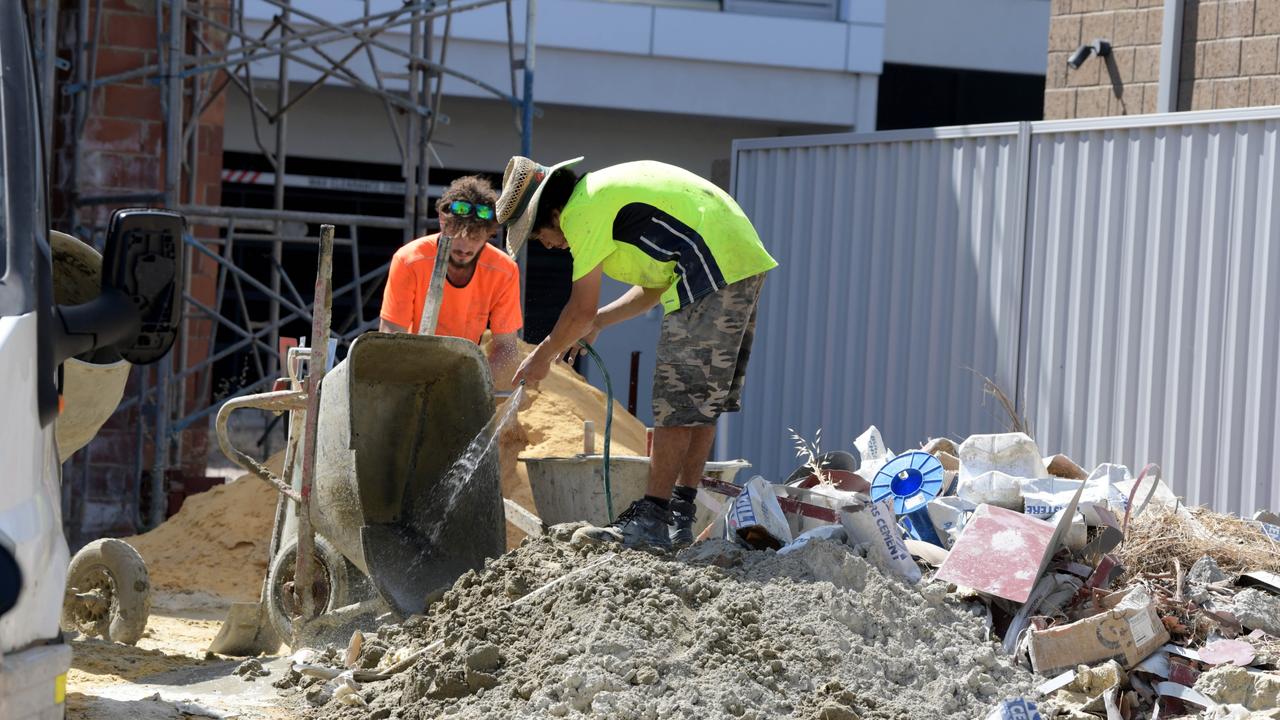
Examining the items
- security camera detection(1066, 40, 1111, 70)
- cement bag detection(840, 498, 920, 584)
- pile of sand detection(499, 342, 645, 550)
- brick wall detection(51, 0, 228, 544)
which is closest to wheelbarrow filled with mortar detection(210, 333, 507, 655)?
cement bag detection(840, 498, 920, 584)

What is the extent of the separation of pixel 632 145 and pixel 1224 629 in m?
10.6

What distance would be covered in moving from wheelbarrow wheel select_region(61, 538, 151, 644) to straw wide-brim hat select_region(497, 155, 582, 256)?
6.81 feet

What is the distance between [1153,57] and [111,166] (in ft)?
21.4

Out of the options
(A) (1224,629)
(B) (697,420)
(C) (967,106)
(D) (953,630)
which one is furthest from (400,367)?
(C) (967,106)

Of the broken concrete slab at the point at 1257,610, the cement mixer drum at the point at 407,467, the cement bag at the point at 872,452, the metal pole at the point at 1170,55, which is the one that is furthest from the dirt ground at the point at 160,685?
the metal pole at the point at 1170,55

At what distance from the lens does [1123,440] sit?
280 inches

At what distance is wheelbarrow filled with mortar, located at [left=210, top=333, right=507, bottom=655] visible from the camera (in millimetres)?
5535

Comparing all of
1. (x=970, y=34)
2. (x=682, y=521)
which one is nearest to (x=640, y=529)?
(x=682, y=521)

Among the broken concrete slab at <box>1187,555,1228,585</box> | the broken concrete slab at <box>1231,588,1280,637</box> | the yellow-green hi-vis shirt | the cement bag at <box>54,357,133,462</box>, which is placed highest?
the yellow-green hi-vis shirt

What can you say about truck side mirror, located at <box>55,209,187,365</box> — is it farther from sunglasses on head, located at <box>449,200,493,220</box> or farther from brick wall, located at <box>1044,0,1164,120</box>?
brick wall, located at <box>1044,0,1164,120</box>

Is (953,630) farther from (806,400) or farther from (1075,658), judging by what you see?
(806,400)

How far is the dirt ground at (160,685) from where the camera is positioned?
4.76 metres

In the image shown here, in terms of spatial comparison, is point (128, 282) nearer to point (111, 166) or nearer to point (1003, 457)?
point (1003, 457)

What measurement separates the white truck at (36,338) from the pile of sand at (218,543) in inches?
188
